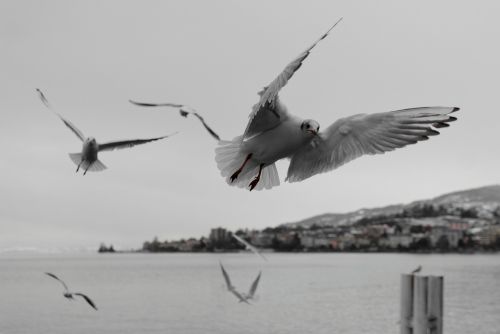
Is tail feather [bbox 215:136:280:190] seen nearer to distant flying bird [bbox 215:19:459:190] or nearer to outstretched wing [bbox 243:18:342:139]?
distant flying bird [bbox 215:19:459:190]

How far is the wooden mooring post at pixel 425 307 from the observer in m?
9.69

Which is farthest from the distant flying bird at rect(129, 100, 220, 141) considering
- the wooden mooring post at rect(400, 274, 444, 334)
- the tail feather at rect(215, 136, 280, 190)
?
the wooden mooring post at rect(400, 274, 444, 334)

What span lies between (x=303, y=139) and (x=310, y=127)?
0.07 meters

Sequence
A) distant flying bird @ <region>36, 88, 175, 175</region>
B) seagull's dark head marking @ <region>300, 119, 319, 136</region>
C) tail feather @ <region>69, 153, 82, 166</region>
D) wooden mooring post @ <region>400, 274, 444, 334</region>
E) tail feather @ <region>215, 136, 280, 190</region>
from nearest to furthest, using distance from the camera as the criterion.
Answer: seagull's dark head marking @ <region>300, 119, 319, 136</region> < tail feather @ <region>215, 136, 280, 190</region> < distant flying bird @ <region>36, 88, 175, 175</region> < tail feather @ <region>69, 153, 82, 166</region> < wooden mooring post @ <region>400, 274, 444, 334</region>

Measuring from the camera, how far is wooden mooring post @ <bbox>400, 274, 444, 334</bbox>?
969 centimetres

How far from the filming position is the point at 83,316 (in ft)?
124

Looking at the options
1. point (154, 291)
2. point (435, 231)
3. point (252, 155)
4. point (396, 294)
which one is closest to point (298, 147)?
point (252, 155)

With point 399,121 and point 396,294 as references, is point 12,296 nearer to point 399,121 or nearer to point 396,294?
point 396,294

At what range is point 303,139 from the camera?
2.44m

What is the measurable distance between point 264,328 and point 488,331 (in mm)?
9371

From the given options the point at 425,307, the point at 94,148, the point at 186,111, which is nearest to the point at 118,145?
the point at 94,148

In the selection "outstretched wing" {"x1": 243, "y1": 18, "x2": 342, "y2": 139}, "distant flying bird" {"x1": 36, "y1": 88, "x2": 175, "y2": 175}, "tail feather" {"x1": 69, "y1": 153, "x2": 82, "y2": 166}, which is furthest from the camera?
"tail feather" {"x1": 69, "y1": 153, "x2": 82, "y2": 166}

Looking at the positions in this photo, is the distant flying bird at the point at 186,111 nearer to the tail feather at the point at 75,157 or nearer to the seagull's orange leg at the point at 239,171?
the seagull's orange leg at the point at 239,171

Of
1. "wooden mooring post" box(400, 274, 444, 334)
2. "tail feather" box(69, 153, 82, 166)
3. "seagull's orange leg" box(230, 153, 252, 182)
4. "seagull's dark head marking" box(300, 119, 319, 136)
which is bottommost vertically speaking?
"wooden mooring post" box(400, 274, 444, 334)
